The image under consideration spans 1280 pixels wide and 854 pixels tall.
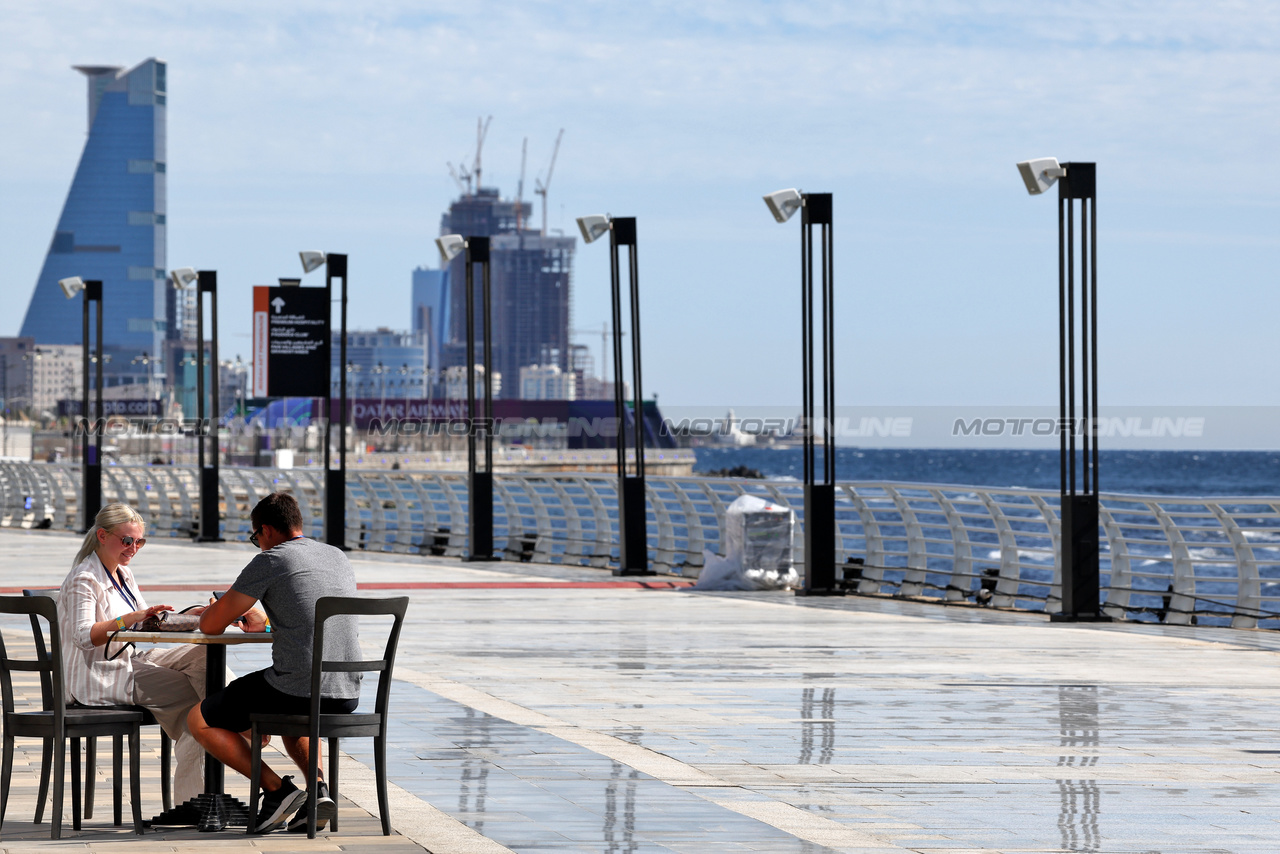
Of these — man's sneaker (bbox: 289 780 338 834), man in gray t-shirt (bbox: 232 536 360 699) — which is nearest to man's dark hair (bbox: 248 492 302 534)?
man in gray t-shirt (bbox: 232 536 360 699)

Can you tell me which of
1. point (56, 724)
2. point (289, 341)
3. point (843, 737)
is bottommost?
point (843, 737)

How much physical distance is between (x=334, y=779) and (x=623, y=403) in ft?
50.8

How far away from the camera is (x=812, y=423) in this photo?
63.7 feet

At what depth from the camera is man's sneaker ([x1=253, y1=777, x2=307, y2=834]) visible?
634 cm

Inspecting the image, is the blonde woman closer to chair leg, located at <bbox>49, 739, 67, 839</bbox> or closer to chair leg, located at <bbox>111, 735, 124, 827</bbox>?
chair leg, located at <bbox>111, 735, 124, 827</bbox>

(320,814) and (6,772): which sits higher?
(6,772)

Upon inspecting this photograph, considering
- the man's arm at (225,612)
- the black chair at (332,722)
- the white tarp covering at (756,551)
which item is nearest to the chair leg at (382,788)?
the black chair at (332,722)

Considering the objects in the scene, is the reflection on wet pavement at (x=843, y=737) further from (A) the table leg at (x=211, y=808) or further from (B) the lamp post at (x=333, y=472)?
(B) the lamp post at (x=333, y=472)

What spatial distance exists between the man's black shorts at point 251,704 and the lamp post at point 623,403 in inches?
576

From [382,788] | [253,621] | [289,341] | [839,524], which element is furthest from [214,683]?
[289,341]

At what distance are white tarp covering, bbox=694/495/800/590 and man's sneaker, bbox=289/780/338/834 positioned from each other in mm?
13001

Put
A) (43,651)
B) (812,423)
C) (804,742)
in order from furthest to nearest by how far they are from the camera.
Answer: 1. (812,423)
2. (804,742)
3. (43,651)

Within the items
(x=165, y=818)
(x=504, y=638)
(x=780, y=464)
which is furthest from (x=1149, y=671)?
(x=780, y=464)

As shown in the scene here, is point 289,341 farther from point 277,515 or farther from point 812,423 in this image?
point 277,515
